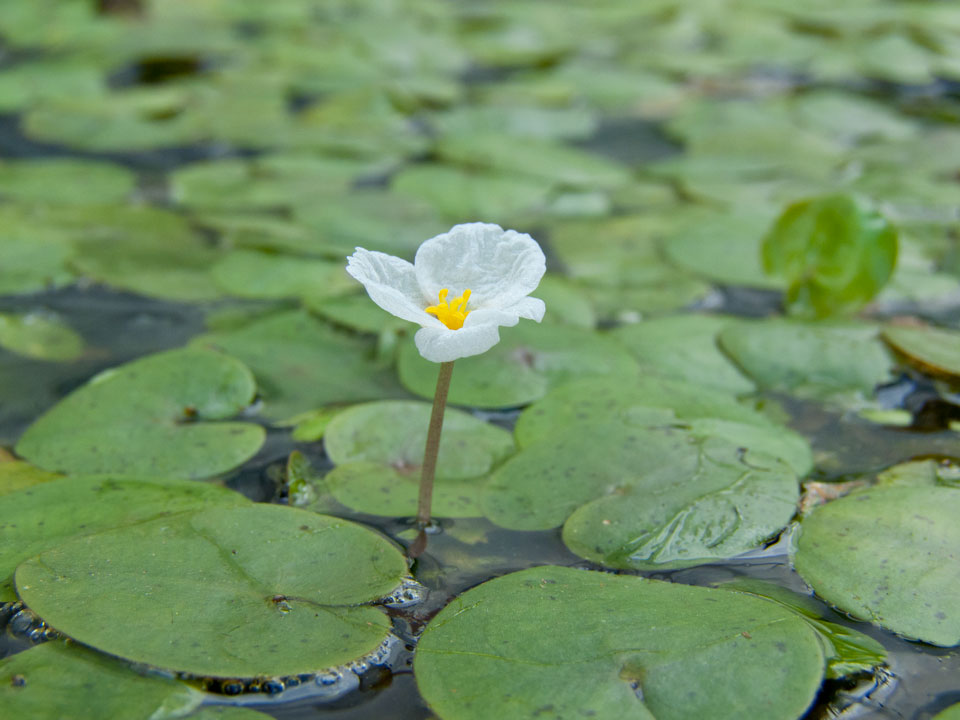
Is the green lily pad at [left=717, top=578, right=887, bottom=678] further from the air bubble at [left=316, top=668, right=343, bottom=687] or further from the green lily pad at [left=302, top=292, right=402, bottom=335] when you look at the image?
the green lily pad at [left=302, top=292, right=402, bottom=335]

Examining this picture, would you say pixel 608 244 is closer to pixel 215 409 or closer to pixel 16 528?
pixel 215 409

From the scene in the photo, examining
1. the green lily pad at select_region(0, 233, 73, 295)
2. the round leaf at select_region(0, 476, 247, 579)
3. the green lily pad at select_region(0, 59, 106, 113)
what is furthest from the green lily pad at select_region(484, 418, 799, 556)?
the green lily pad at select_region(0, 59, 106, 113)

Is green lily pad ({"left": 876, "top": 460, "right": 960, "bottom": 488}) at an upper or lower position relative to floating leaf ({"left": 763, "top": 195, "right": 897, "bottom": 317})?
lower

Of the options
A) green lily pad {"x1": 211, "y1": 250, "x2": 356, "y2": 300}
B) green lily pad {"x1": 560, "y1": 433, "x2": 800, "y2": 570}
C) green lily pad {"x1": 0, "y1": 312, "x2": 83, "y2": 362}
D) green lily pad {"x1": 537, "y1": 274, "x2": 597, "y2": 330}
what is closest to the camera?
green lily pad {"x1": 560, "y1": 433, "x2": 800, "y2": 570}

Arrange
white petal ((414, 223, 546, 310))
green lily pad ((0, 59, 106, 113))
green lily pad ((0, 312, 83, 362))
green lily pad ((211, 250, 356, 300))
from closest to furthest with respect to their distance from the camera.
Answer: white petal ((414, 223, 546, 310)), green lily pad ((0, 312, 83, 362)), green lily pad ((211, 250, 356, 300)), green lily pad ((0, 59, 106, 113))

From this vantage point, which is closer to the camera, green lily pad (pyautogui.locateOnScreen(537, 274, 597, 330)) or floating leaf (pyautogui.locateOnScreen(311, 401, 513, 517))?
floating leaf (pyautogui.locateOnScreen(311, 401, 513, 517))

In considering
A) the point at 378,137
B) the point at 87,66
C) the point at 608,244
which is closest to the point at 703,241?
→ the point at 608,244
